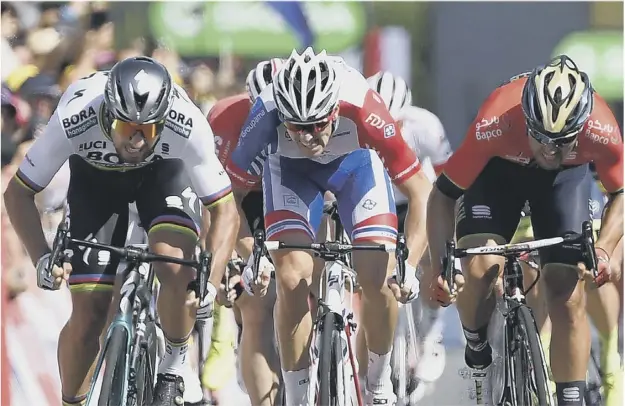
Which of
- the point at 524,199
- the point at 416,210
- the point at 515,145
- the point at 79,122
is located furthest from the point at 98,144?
the point at 524,199

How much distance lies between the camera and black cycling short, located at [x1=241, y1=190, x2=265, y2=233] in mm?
6977

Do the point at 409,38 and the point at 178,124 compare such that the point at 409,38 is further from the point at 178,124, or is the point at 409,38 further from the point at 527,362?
the point at 527,362

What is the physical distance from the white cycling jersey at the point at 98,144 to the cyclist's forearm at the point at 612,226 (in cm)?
189

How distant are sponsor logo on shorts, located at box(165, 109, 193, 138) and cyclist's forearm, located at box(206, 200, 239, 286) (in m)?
0.39

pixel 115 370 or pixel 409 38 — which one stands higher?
pixel 409 38

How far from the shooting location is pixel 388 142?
605 cm

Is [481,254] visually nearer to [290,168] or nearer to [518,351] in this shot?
[518,351]

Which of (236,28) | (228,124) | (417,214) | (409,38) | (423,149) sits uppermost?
(409,38)

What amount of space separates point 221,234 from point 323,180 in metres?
0.82

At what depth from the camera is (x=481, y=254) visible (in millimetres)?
5496

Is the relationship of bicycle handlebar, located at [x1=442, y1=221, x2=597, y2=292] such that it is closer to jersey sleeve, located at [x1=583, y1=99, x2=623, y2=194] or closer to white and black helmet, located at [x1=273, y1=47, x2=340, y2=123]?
jersey sleeve, located at [x1=583, y1=99, x2=623, y2=194]

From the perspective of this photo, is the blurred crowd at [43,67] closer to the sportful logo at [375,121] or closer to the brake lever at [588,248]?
the sportful logo at [375,121]

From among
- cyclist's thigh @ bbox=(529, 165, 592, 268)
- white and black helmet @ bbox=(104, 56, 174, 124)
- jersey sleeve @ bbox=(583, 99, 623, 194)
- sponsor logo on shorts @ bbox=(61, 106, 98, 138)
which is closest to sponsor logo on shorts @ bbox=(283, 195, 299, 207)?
white and black helmet @ bbox=(104, 56, 174, 124)

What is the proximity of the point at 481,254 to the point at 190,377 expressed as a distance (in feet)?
5.61
